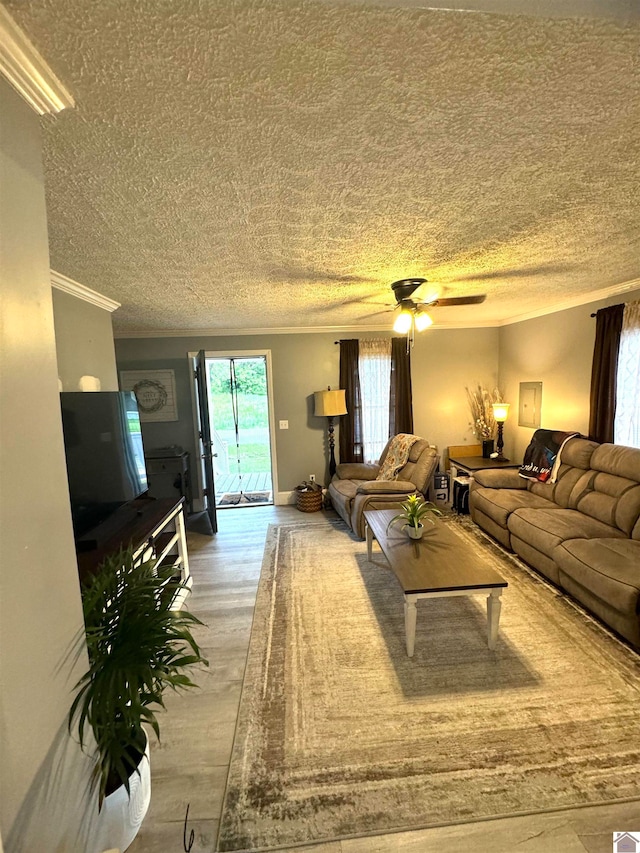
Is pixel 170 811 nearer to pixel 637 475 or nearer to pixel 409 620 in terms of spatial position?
pixel 409 620

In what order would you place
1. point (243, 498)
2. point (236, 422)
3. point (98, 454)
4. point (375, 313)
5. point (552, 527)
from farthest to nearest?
point (236, 422), point (243, 498), point (375, 313), point (552, 527), point (98, 454)

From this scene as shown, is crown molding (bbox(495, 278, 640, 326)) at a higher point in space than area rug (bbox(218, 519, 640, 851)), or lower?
higher

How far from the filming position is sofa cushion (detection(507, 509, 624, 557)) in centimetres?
268

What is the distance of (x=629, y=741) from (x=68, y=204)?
134 inches

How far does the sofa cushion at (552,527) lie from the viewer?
2676 mm

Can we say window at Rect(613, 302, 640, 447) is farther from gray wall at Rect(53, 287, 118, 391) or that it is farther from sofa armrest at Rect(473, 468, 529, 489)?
gray wall at Rect(53, 287, 118, 391)

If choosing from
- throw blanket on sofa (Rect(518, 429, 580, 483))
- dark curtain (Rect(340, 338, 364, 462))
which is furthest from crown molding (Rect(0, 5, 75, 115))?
throw blanket on sofa (Rect(518, 429, 580, 483))

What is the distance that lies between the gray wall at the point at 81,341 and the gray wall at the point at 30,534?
5.51 ft

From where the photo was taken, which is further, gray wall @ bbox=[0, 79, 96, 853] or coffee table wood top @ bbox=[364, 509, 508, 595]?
coffee table wood top @ bbox=[364, 509, 508, 595]

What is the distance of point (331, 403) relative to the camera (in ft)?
A: 15.1

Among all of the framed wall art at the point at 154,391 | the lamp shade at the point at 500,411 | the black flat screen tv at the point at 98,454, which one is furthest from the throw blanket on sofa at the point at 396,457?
the framed wall art at the point at 154,391

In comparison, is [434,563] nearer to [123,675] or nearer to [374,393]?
[123,675]

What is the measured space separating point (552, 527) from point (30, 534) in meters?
3.31

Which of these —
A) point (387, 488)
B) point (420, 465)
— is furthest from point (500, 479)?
point (387, 488)
